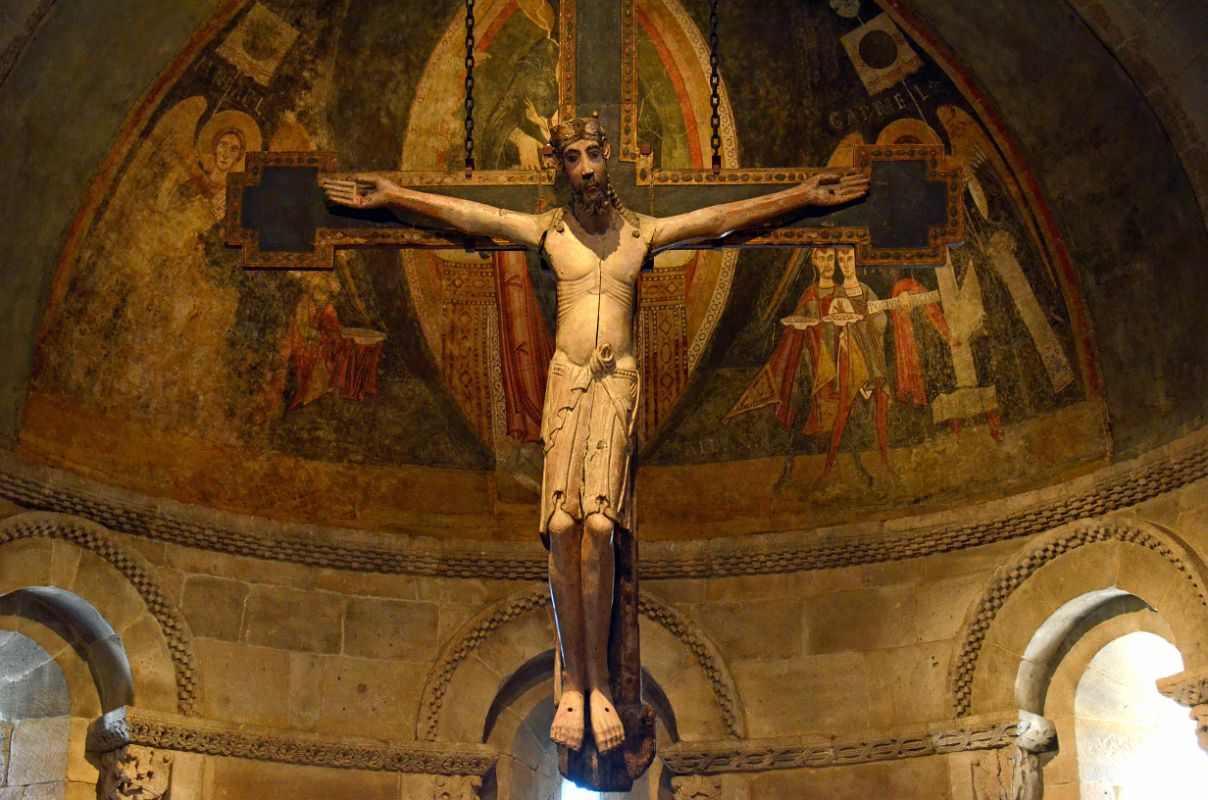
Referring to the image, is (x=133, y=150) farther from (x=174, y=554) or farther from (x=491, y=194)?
(x=491, y=194)

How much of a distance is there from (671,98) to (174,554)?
13.1ft

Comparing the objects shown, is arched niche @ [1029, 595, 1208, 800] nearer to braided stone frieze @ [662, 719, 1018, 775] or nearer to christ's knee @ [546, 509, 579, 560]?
braided stone frieze @ [662, 719, 1018, 775]

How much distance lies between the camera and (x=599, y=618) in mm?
6988

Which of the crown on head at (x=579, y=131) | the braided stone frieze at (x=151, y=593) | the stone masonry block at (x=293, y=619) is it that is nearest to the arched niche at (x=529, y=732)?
the stone masonry block at (x=293, y=619)

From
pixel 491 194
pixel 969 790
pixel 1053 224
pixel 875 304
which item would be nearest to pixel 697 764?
pixel 969 790

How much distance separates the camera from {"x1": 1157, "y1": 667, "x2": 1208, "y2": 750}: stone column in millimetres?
9828

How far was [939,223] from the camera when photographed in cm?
798

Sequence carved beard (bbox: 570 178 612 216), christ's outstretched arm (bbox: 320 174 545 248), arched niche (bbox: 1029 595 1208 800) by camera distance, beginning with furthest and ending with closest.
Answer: arched niche (bbox: 1029 595 1208 800), christ's outstretched arm (bbox: 320 174 545 248), carved beard (bbox: 570 178 612 216)

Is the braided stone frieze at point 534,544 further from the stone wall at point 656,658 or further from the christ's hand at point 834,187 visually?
the christ's hand at point 834,187

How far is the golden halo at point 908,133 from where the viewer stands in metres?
11.4

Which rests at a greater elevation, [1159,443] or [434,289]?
[434,289]

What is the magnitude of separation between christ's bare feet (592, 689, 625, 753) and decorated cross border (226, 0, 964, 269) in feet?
6.28

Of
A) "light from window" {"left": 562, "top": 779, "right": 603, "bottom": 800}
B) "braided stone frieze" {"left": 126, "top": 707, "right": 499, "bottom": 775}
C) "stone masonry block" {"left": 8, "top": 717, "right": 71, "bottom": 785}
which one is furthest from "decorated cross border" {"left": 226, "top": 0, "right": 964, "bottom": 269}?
"light from window" {"left": 562, "top": 779, "right": 603, "bottom": 800}

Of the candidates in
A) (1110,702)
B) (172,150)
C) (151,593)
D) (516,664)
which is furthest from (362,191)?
(1110,702)
